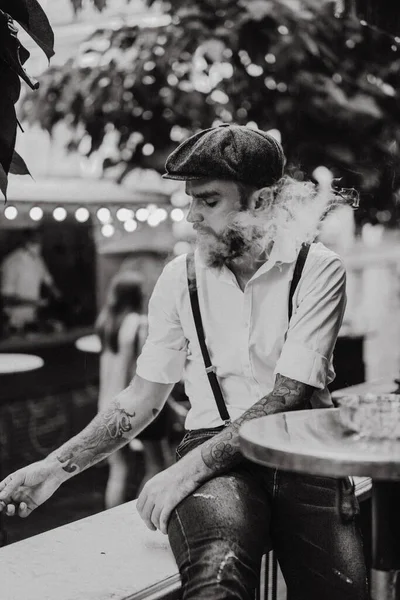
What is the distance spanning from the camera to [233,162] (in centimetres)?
234

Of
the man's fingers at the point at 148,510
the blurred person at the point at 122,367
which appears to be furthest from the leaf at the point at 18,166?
the blurred person at the point at 122,367

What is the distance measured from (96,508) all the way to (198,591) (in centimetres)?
407

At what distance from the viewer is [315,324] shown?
2234 mm

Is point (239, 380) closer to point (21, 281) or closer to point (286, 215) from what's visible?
point (286, 215)

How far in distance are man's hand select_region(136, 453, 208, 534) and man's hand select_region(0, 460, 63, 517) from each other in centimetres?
36

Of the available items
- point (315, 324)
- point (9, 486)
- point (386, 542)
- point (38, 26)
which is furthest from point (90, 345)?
point (386, 542)

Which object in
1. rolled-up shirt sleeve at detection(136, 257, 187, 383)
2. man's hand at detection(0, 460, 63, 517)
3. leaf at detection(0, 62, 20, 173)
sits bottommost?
man's hand at detection(0, 460, 63, 517)

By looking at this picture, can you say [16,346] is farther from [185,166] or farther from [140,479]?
[185,166]

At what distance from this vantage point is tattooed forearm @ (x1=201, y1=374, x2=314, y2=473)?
2.13 meters

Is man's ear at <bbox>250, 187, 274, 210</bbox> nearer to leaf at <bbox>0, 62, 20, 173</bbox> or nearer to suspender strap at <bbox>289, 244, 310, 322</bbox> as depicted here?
suspender strap at <bbox>289, 244, 310, 322</bbox>

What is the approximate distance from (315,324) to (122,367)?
3.43 m

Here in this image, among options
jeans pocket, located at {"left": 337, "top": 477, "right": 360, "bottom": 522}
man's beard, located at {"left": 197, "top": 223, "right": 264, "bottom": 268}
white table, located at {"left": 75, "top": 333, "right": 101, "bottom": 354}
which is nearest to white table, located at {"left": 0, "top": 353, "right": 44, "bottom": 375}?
white table, located at {"left": 75, "top": 333, "right": 101, "bottom": 354}

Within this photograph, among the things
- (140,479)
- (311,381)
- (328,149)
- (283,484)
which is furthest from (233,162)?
(140,479)

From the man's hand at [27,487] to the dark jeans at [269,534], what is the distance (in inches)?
17.2
